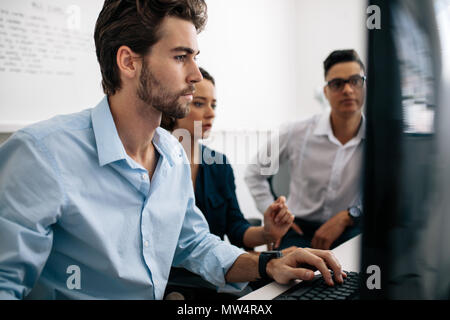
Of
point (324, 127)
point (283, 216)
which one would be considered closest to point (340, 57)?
point (324, 127)

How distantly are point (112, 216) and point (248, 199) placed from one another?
6.42 feet

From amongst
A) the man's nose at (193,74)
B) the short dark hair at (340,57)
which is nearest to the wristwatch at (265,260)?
the man's nose at (193,74)

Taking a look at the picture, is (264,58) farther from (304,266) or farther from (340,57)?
(304,266)

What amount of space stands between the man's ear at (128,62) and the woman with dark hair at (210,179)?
0.49 metres

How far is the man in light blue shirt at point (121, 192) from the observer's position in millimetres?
622

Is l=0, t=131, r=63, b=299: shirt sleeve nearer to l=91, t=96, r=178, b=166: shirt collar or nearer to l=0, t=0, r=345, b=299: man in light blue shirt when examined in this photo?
l=0, t=0, r=345, b=299: man in light blue shirt

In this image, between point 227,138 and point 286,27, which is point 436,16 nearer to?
point 227,138

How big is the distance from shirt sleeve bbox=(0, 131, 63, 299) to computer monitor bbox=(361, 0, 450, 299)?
536 millimetres

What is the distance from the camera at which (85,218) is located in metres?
0.68

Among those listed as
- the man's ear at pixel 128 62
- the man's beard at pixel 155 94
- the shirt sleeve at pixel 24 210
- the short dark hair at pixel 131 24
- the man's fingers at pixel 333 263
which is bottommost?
the man's fingers at pixel 333 263

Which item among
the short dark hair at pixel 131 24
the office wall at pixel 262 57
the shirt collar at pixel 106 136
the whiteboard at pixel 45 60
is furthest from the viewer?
the office wall at pixel 262 57

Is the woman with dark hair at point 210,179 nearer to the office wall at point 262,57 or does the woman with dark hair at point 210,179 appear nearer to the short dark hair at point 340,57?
the office wall at point 262,57

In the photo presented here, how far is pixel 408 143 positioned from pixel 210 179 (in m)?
1.12
